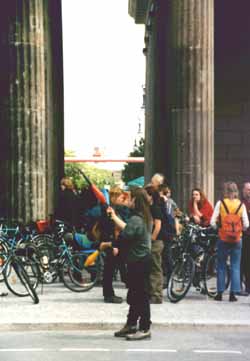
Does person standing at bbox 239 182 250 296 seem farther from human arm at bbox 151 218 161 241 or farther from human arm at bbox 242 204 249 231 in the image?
human arm at bbox 151 218 161 241

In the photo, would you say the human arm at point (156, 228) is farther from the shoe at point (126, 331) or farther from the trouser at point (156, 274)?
the shoe at point (126, 331)

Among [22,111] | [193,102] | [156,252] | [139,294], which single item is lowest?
[156,252]

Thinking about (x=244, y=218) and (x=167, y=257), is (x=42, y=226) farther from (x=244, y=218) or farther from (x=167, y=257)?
(x=244, y=218)

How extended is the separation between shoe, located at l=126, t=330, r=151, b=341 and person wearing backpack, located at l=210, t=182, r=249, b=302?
4.82m

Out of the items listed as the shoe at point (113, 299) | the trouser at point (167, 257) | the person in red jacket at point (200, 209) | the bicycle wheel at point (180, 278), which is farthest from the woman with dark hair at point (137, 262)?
the person in red jacket at point (200, 209)

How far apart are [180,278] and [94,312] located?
2.21 metres

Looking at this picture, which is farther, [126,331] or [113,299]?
[113,299]

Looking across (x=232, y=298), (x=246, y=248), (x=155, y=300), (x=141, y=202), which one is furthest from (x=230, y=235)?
(x=141, y=202)

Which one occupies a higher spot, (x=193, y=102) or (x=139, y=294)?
(x=193, y=102)

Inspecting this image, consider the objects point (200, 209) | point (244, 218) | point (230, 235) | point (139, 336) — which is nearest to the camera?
point (139, 336)

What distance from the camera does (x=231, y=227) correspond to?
1855cm

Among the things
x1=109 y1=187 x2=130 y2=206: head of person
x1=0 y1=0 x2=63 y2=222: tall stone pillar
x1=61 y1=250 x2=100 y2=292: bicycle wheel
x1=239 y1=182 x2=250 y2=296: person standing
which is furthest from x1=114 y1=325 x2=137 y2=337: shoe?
x1=0 y1=0 x2=63 y2=222: tall stone pillar

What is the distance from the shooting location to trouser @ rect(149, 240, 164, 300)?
707 inches

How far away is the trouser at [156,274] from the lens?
707 inches
